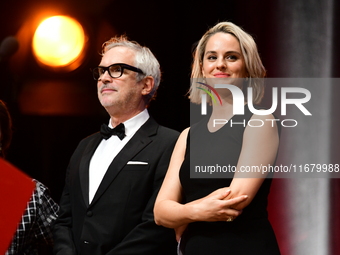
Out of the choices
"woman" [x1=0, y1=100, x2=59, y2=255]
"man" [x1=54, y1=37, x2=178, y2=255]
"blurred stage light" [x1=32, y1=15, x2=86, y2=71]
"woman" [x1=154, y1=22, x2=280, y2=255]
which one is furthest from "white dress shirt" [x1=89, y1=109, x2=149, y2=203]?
"blurred stage light" [x1=32, y1=15, x2=86, y2=71]

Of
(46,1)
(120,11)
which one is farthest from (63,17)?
(120,11)

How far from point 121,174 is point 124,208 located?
0.57ft

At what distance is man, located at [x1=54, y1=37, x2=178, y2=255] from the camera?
265cm

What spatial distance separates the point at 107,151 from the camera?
9.61 feet

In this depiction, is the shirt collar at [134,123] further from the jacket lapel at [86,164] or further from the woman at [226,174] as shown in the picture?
the woman at [226,174]

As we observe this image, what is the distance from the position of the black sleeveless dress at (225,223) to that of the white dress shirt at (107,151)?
617 millimetres

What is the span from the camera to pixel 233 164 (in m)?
2.24

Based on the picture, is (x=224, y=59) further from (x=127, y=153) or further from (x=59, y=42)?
(x=59, y=42)

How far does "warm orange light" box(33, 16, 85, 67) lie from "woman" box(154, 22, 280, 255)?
1.63 meters

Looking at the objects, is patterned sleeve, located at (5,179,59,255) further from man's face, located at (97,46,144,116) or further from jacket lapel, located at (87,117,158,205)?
man's face, located at (97,46,144,116)

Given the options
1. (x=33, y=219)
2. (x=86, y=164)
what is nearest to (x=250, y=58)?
(x=86, y=164)

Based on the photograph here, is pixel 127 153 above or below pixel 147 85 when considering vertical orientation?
below

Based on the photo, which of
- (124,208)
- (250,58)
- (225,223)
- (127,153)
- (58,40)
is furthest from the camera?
(58,40)

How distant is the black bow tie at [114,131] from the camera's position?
2934mm
